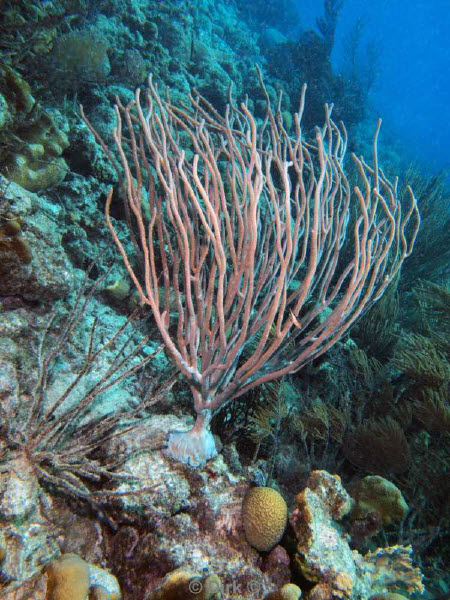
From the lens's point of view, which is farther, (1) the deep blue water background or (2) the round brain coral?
(1) the deep blue water background

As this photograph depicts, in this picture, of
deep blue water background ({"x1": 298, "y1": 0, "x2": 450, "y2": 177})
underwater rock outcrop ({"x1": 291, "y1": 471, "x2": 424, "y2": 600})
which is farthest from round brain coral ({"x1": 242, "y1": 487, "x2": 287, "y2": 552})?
deep blue water background ({"x1": 298, "y1": 0, "x2": 450, "y2": 177})

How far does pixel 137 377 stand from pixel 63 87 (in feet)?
14.7

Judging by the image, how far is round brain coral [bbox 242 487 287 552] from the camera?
5.70 ft

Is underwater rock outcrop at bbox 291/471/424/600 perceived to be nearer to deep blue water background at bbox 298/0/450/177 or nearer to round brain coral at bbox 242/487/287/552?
round brain coral at bbox 242/487/287/552

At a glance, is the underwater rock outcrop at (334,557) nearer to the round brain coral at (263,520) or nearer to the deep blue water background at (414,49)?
the round brain coral at (263,520)

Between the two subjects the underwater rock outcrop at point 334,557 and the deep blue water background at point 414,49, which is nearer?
the underwater rock outcrop at point 334,557

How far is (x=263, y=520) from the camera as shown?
174 cm

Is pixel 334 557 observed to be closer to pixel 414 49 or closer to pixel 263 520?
pixel 263 520

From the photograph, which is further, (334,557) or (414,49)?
(414,49)

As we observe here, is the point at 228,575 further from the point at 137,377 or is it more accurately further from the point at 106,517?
the point at 137,377

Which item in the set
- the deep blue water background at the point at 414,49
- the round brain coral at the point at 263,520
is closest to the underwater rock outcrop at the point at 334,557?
the round brain coral at the point at 263,520

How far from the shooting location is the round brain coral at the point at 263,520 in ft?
5.70

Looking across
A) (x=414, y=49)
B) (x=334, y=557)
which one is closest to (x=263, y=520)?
(x=334, y=557)

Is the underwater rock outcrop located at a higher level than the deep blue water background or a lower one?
lower
